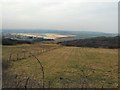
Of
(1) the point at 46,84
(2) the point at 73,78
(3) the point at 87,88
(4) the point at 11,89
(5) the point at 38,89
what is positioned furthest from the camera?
(2) the point at 73,78

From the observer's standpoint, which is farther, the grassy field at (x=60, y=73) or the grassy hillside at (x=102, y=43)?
the grassy hillside at (x=102, y=43)

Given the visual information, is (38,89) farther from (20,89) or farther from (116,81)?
(116,81)

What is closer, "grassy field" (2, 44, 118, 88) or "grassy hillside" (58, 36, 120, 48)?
"grassy field" (2, 44, 118, 88)

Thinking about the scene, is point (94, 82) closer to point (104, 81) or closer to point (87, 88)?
point (104, 81)

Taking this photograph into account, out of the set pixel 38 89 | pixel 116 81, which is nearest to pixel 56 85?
pixel 38 89

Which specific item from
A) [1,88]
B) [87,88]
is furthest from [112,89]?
[1,88]

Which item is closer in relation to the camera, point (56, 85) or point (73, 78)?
point (56, 85)

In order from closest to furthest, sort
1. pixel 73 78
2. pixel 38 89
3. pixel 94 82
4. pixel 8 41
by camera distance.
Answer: pixel 38 89 < pixel 94 82 < pixel 73 78 < pixel 8 41

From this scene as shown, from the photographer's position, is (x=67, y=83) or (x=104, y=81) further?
(x=104, y=81)

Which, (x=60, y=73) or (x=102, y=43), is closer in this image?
(x=60, y=73)
